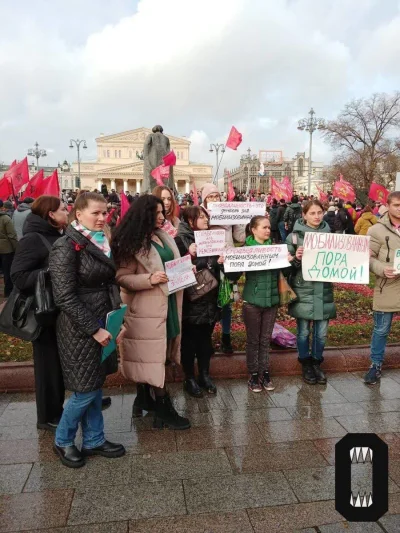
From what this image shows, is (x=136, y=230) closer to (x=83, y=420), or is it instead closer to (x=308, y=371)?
A: (x=83, y=420)

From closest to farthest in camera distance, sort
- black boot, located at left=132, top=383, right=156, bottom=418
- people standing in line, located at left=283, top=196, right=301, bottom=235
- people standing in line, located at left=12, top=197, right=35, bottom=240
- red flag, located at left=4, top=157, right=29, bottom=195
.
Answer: black boot, located at left=132, top=383, right=156, bottom=418 < people standing in line, located at left=12, top=197, right=35, bottom=240 < red flag, located at left=4, top=157, right=29, bottom=195 < people standing in line, located at left=283, top=196, right=301, bottom=235


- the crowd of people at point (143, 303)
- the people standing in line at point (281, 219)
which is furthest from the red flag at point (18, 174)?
the people standing in line at point (281, 219)

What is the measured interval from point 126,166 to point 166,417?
3765 inches

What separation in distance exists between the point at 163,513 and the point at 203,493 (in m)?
0.31

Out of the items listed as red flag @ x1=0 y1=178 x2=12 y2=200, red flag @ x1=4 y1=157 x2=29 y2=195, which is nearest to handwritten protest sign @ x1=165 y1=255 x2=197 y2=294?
red flag @ x1=0 y1=178 x2=12 y2=200

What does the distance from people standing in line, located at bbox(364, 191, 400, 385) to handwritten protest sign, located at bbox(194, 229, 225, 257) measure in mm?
1576

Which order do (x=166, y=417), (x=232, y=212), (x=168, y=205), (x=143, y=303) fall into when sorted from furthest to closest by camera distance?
(x=168, y=205) < (x=232, y=212) < (x=166, y=417) < (x=143, y=303)

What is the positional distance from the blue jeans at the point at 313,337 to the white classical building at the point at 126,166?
92868 millimetres

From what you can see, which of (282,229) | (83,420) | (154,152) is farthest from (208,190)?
(282,229)

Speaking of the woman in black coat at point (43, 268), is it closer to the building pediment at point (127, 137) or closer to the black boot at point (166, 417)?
the black boot at point (166, 417)

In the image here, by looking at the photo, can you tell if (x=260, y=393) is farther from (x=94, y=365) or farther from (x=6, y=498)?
(x=6, y=498)

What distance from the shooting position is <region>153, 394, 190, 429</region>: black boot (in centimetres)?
378

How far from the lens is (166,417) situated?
379 cm

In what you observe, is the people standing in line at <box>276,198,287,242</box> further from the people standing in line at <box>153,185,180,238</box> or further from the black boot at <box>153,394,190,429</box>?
the black boot at <box>153,394,190,429</box>
